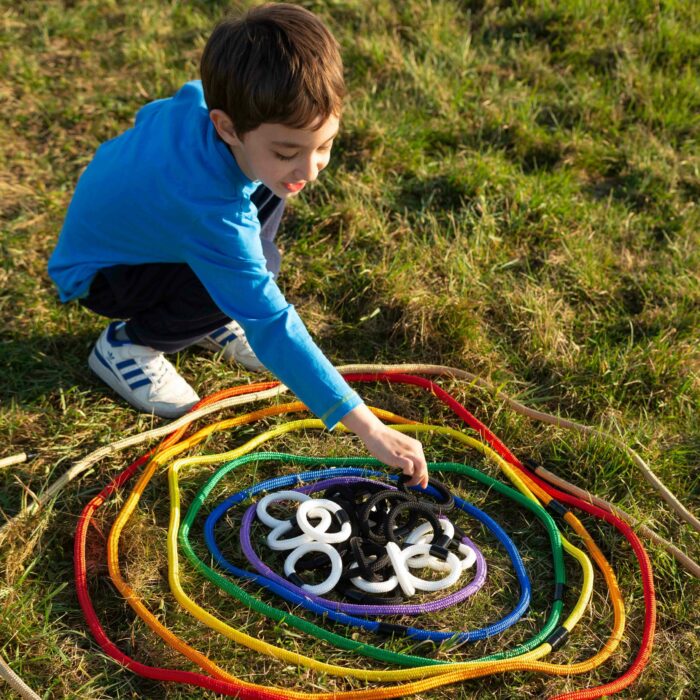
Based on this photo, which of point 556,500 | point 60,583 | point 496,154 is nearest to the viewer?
point 60,583

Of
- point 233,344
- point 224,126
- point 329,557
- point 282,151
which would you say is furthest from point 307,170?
point 329,557

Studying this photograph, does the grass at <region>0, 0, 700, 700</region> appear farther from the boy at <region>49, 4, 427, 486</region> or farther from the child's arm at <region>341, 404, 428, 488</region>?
the child's arm at <region>341, 404, 428, 488</region>

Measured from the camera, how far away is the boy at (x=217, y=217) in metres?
2.34

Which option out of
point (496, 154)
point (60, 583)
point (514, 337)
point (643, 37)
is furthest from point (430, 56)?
point (60, 583)

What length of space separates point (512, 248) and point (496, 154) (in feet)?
1.91

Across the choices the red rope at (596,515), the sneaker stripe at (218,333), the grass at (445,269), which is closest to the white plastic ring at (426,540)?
the grass at (445,269)

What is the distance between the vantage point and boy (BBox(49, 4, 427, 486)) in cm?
234

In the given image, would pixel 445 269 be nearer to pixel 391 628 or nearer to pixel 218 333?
pixel 218 333

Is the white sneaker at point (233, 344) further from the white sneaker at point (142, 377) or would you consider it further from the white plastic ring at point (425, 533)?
the white plastic ring at point (425, 533)

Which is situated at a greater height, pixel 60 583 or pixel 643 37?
pixel 643 37

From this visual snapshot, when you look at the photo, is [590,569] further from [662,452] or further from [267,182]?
[267,182]

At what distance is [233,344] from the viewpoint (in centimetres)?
329

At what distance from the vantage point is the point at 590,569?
2674mm

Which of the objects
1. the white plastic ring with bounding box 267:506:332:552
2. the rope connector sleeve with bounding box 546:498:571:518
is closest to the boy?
the white plastic ring with bounding box 267:506:332:552
